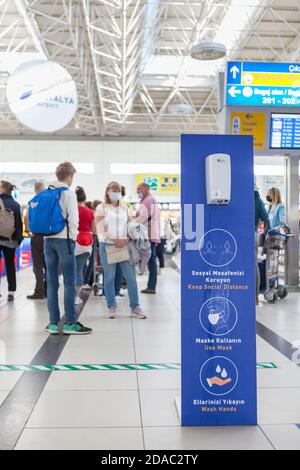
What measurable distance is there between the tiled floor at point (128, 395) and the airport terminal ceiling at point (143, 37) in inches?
290

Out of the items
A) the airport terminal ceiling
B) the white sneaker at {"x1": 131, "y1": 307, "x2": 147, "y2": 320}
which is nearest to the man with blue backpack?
the white sneaker at {"x1": 131, "y1": 307, "x2": 147, "y2": 320}

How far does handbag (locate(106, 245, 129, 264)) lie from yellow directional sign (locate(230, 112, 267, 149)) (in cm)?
284

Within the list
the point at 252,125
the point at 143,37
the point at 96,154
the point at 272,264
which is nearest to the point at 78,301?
the point at 272,264

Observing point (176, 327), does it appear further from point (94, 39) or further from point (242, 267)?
point (94, 39)

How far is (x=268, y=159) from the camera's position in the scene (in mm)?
23469

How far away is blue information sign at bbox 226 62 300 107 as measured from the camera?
6.96m

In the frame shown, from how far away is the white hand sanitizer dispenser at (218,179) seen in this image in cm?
238

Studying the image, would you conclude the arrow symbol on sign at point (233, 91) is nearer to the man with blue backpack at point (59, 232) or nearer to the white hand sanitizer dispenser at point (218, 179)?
the man with blue backpack at point (59, 232)

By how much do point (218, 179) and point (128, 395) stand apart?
1.32 meters

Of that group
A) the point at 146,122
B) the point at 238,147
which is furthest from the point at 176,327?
the point at 146,122

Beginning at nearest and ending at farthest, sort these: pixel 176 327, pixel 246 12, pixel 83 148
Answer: pixel 176 327
pixel 246 12
pixel 83 148

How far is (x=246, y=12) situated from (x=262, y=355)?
9793mm

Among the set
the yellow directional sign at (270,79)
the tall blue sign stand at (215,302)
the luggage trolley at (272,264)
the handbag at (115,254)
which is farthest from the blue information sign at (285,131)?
the tall blue sign stand at (215,302)

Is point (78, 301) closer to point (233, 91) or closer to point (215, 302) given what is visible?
point (233, 91)
